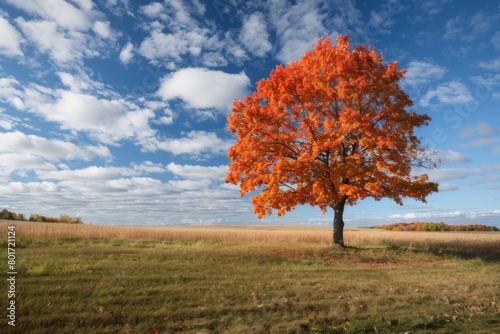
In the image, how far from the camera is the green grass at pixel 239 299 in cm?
684

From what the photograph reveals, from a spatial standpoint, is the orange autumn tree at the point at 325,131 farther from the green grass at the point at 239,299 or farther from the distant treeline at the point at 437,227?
the distant treeline at the point at 437,227

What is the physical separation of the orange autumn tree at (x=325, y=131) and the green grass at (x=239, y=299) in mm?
6619

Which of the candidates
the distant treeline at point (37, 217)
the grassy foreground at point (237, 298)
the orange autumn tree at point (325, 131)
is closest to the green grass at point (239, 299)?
the grassy foreground at point (237, 298)

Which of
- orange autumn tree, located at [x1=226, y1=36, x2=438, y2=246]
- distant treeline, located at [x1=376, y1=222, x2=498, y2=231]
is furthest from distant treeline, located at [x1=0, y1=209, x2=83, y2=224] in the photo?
distant treeline, located at [x1=376, y1=222, x2=498, y2=231]

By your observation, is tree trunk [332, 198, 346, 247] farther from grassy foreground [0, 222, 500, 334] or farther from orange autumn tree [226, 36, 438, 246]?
grassy foreground [0, 222, 500, 334]

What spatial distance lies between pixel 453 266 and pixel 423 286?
310 inches

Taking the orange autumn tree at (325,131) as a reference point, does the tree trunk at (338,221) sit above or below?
below

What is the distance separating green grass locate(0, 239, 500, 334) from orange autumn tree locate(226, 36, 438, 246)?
21.7 ft

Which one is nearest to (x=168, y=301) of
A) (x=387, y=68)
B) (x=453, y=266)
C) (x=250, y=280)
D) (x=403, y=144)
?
(x=250, y=280)

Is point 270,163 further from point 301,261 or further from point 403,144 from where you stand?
point 403,144

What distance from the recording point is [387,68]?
71.2 ft

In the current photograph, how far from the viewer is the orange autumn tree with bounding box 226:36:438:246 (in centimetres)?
1995

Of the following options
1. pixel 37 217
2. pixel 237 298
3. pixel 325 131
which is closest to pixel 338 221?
pixel 325 131

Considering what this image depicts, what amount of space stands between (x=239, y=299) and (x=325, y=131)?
554 inches
